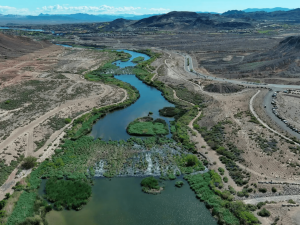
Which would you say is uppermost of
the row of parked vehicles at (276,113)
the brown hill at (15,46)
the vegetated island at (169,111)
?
the brown hill at (15,46)

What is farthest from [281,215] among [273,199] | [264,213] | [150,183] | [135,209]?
[135,209]

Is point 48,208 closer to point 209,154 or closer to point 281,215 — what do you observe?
point 209,154

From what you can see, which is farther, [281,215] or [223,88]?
[223,88]

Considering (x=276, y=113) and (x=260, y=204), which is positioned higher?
(x=276, y=113)

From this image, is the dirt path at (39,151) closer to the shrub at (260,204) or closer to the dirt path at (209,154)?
the dirt path at (209,154)

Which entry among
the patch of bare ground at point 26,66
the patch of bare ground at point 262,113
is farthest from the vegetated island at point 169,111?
the patch of bare ground at point 26,66

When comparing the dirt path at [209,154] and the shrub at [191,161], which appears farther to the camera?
the shrub at [191,161]
